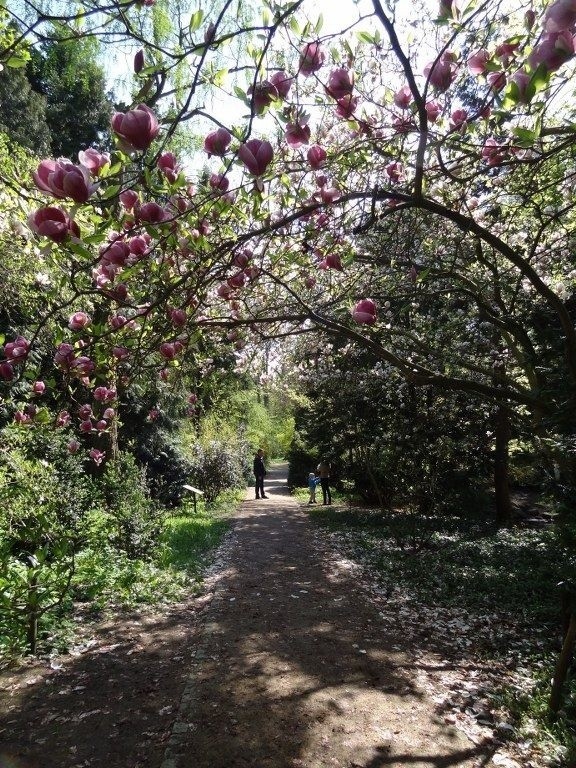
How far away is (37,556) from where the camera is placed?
3.87 m

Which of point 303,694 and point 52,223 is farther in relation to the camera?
point 303,694

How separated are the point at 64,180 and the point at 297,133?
1.12 metres

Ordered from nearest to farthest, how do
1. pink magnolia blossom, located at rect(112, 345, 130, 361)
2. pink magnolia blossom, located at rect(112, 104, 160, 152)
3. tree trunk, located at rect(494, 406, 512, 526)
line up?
pink magnolia blossom, located at rect(112, 104, 160, 152) → pink magnolia blossom, located at rect(112, 345, 130, 361) → tree trunk, located at rect(494, 406, 512, 526)

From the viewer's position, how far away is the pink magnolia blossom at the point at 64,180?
1375 mm

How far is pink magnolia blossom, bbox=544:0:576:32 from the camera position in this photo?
1.22 m

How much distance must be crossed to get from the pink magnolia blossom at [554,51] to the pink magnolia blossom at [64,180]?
49.1 inches

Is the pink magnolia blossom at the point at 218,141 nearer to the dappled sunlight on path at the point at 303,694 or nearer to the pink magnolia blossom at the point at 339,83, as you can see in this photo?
the pink magnolia blossom at the point at 339,83

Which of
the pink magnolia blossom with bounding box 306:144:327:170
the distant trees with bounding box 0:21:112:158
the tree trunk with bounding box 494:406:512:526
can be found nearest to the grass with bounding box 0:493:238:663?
→ the pink magnolia blossom with bounding box 306:144:327:170

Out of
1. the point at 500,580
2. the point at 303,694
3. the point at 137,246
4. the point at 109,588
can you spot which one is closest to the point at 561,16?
the point at 137,246

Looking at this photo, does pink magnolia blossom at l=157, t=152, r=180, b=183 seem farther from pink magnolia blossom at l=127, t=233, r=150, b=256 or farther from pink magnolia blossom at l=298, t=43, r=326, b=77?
pink magnolia blossom at l=298, t=43, r=326, b=77

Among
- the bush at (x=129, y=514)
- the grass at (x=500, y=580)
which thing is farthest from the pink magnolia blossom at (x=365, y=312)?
the bush at (x=129, y=514)

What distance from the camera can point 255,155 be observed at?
173 cm

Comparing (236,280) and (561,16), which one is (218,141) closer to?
(236,280)

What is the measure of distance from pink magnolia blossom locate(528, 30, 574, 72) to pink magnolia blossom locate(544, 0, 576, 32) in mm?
37
